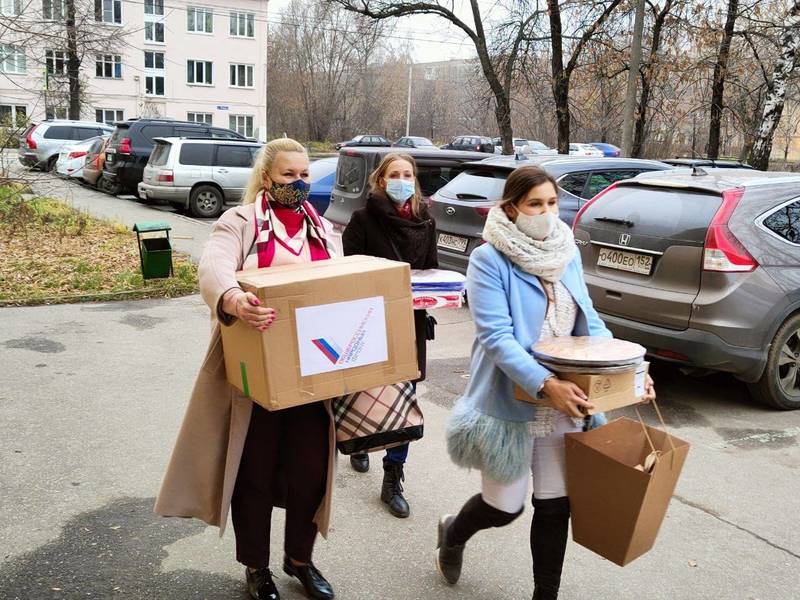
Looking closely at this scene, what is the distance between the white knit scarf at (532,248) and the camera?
Result: 2.71 m

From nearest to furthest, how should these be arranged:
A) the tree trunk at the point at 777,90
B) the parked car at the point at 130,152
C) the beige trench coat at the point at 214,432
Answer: the beige trench coat at the point at 214,432
the tree trunk at the point at 777,90
the parked car at the point at 130,152

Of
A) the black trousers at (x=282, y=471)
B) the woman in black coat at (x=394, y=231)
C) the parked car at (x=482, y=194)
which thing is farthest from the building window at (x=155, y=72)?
the black trousers at (x=282, y=471)

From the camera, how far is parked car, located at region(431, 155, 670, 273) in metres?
8.07

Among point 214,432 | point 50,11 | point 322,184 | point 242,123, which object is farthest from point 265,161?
point 242,123

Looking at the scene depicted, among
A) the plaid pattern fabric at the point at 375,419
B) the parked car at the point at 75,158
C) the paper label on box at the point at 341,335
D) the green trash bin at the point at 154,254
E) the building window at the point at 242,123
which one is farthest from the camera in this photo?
the building window at the point at 242,123

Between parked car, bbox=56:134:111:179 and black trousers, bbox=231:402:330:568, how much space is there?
20187mm

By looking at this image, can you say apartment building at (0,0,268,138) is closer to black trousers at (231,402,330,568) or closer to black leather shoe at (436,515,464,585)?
black trousers at (231,402,330,568)

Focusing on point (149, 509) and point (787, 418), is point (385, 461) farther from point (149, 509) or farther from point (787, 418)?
point (787, 418)

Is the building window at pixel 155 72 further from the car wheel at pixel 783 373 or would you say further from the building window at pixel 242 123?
the car wheel at pixel 783 373

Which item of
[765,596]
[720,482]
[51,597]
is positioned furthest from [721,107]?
[51,597]

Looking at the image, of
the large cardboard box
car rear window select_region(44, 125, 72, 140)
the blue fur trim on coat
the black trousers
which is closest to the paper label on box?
the large cardboard box

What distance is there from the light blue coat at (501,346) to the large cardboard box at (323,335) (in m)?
0.26

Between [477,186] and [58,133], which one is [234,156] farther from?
[58,133]

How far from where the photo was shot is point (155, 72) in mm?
53156
